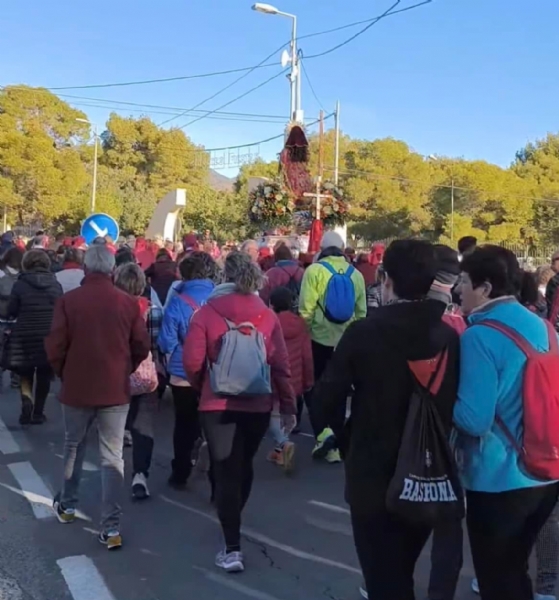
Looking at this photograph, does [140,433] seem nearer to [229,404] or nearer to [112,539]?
[112,539]

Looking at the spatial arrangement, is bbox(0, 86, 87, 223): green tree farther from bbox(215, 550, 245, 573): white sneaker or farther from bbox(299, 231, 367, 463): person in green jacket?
bbox(215, 550, 245, 573): white sneaker

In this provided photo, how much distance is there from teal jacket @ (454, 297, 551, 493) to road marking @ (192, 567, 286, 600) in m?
1.73

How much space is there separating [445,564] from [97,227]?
34.4ft

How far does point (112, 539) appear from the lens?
4.72 metres

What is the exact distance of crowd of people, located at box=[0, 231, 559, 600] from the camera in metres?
2.79

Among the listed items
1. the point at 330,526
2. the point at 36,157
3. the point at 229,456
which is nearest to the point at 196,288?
the point at 229,456

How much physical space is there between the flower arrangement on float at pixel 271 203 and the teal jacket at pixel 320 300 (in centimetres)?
745

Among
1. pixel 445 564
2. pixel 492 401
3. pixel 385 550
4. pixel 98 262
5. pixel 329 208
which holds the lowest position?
pixel 445 564

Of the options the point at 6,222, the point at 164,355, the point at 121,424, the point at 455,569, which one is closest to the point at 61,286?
the point at 164,355

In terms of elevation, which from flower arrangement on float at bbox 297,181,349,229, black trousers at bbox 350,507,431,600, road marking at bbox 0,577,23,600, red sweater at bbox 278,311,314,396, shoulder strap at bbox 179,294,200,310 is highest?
flower arrangement on float at bbox 297,181,349,229

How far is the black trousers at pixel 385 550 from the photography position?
285cm

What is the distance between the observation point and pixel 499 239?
1796 inches

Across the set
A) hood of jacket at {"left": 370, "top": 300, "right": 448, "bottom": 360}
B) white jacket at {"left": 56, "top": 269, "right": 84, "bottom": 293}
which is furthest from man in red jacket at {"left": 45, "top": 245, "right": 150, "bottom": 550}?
white jacket at {"left": 56, "top": 269, "right": 84, "bottom": 293}

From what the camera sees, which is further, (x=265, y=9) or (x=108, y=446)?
(x=265, y=9)
